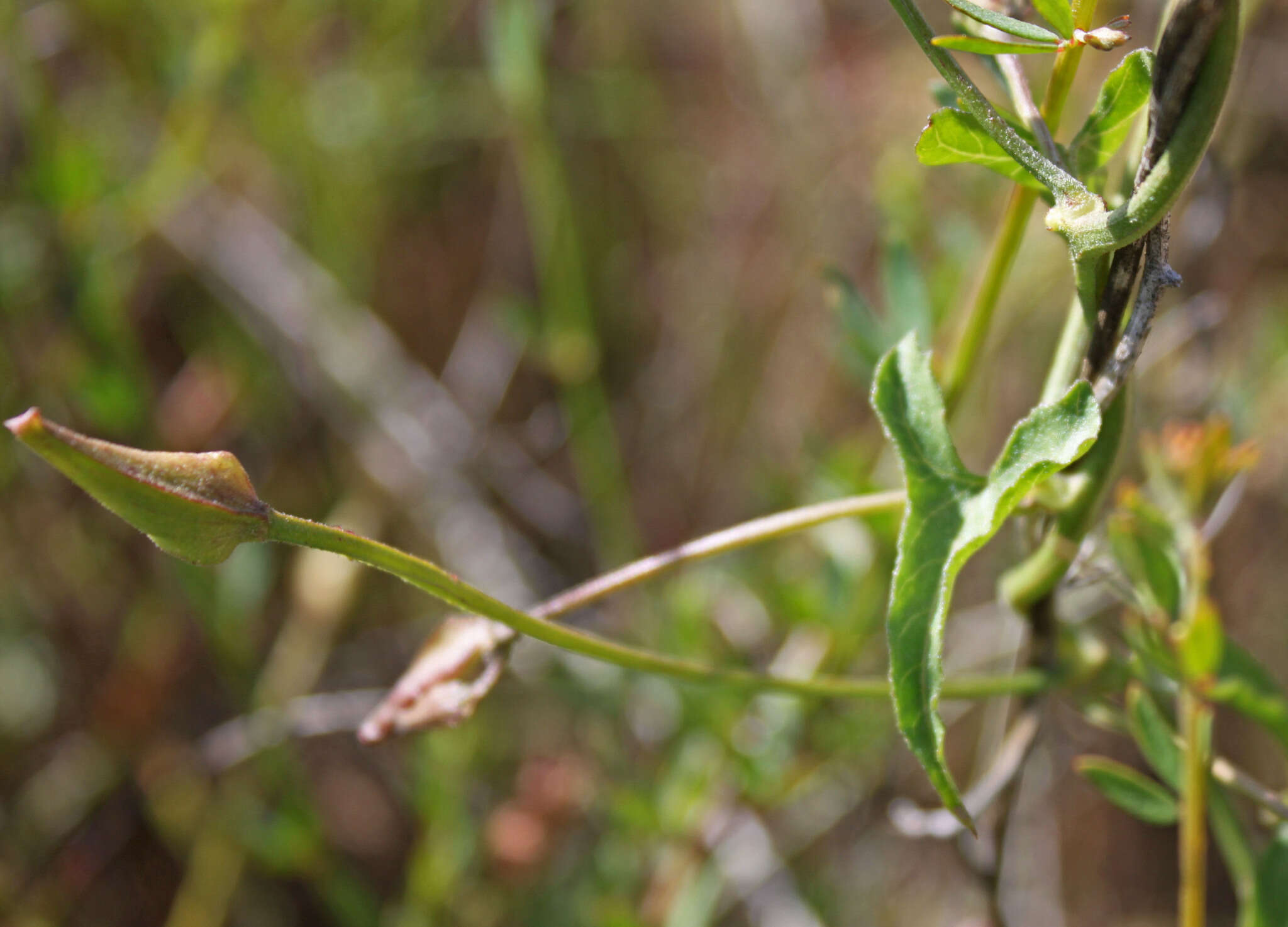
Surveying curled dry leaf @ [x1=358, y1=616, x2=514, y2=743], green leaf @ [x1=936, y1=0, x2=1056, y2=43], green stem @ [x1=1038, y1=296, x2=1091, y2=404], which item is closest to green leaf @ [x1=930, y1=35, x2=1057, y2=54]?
green leaf @ [x1=936, y1=0, x2=1056, y2=43]

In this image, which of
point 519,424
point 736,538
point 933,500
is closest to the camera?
point 933,500

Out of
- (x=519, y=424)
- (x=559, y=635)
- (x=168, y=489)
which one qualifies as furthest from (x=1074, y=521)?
(x=519, y=424)

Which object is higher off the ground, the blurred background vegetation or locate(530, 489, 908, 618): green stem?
locate(530, 489, 908, 618): green stem

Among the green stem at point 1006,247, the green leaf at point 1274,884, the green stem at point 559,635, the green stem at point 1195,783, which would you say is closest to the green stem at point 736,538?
the green stem at point 559,635

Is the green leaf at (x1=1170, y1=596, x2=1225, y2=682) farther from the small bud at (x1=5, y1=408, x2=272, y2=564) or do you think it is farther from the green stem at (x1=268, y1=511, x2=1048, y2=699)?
the small bud at (x1=5, y1=408, x2=272, y2=564)

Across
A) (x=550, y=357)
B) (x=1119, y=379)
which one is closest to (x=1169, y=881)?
(x=550, y=357)

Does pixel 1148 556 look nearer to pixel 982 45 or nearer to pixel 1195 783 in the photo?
pixel 1195 783
